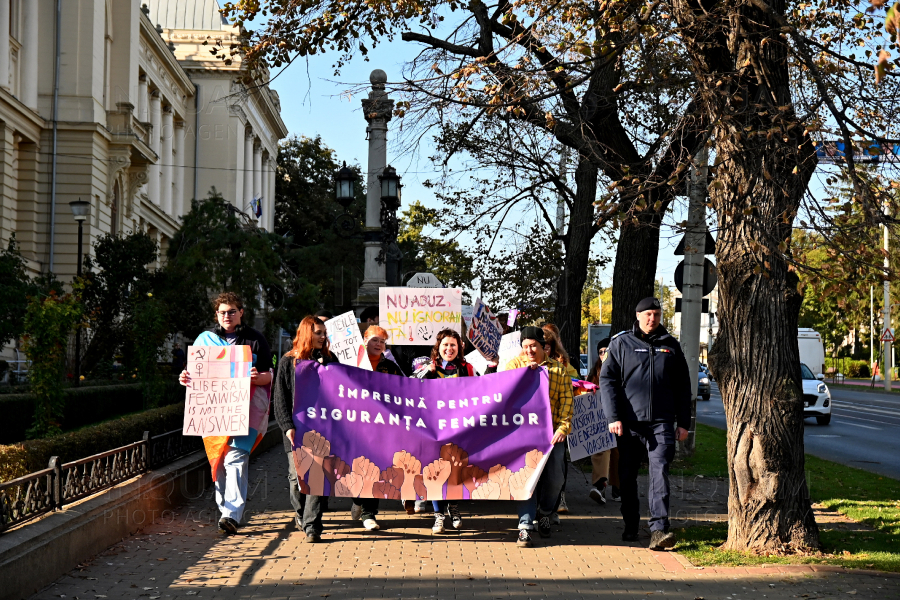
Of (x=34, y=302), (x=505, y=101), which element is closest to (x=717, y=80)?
(x=505, y=101)

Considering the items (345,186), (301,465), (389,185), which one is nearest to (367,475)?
(301,465)

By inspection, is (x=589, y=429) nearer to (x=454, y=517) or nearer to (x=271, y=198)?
(x=454, y=517)

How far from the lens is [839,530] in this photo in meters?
8.69

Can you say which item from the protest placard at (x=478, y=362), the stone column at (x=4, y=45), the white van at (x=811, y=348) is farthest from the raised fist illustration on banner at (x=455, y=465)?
the white van at (x=811, y=348)

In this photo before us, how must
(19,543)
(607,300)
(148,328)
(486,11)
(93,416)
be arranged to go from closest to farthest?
(19,543) < (486,11) < (148,328) < (93,416) < (607,300)

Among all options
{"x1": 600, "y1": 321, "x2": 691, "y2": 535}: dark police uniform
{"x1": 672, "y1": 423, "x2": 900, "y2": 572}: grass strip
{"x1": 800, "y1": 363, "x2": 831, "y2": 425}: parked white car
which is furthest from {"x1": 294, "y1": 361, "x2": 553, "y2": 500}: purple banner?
{"x1": 800, "y1": 363, "x2": 831, "y2": 425}: parked white car

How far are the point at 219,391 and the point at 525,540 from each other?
2734mm

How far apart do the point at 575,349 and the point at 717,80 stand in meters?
11.8

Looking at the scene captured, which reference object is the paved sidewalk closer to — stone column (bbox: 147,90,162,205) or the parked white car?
the parked white car

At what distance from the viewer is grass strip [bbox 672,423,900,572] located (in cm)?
735

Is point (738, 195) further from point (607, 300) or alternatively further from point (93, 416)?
point (607, 300)

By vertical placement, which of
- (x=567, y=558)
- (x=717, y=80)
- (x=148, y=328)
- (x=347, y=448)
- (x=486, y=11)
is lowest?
(x=567, y=558)

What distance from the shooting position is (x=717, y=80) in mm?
7887

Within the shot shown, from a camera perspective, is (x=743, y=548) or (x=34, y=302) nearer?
(x=743, y=548)
